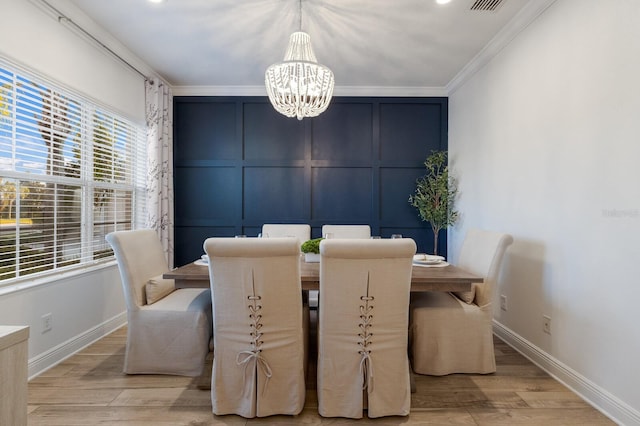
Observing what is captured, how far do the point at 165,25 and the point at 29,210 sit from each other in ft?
5.80

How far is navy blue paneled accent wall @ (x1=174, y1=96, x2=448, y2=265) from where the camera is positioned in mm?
4270

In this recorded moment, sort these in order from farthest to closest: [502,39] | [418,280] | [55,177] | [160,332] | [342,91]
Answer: [342,91]
[502,39]
[55,177]
[160,332]
[418,280]

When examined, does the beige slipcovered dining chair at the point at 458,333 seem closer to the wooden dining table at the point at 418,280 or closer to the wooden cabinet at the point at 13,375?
the wooden dining table at the point at 418,280

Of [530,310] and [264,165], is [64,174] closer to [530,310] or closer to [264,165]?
[264,165]

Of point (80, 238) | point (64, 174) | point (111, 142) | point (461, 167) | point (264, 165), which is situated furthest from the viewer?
point (264, 165)

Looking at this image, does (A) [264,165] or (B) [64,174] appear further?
(A) [264,165]

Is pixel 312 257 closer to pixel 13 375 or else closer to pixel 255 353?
pixel 255 353

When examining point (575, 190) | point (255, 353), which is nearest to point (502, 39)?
point (575, 190)

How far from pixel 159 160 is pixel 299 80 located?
219cm

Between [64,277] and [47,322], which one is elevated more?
[64,277]

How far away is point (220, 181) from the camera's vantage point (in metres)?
4.29

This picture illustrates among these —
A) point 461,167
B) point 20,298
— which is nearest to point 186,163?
point 20,298

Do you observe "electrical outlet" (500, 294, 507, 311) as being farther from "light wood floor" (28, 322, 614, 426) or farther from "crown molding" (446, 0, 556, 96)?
"crown molding" (446, 0, 556, 96)

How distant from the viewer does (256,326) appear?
1.75 metres
